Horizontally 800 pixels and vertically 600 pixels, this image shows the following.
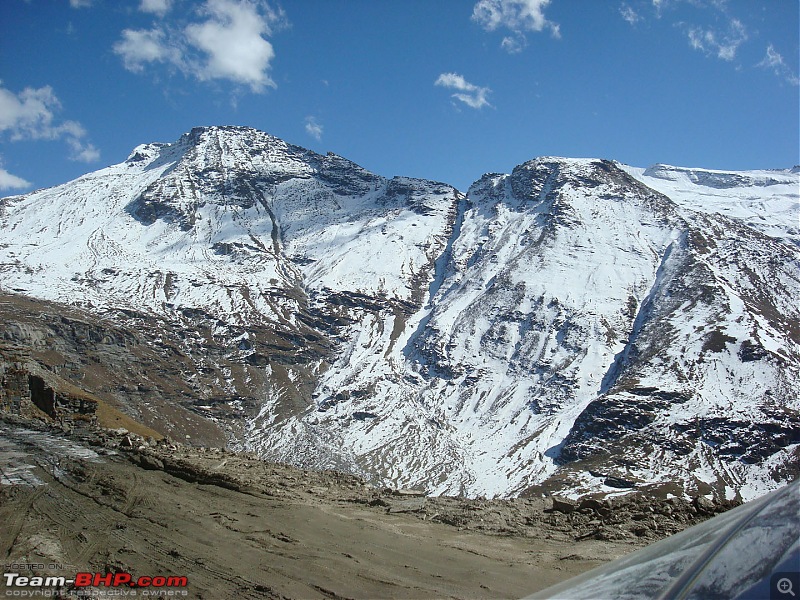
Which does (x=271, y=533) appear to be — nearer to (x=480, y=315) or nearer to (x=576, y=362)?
(x=576, y=362)

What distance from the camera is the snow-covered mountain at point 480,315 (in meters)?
96.6

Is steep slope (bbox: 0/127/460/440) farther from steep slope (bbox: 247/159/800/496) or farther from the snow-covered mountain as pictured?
steep slope (bbox: 247/159/800/496)

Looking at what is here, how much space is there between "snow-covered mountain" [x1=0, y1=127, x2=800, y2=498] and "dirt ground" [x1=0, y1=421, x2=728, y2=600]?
77.3 metres

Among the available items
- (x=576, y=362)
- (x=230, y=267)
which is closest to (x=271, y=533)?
(x=576, y=362)

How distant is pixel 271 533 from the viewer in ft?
35.8

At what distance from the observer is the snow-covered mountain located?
9656 centimetres

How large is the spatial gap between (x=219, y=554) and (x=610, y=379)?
115837 millimetres

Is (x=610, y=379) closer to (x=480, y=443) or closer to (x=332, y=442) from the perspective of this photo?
(x=480, y=443)

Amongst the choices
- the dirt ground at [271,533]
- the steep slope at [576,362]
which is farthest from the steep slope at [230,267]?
the dirt ground at [271,533]

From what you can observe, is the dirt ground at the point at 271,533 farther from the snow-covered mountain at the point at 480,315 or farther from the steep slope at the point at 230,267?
→ the steep slope at the point at 230,267

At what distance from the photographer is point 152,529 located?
1088 cm

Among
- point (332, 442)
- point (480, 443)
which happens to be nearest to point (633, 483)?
point (480, 443)

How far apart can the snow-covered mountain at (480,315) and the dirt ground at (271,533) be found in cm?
7734

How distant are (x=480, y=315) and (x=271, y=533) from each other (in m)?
130
